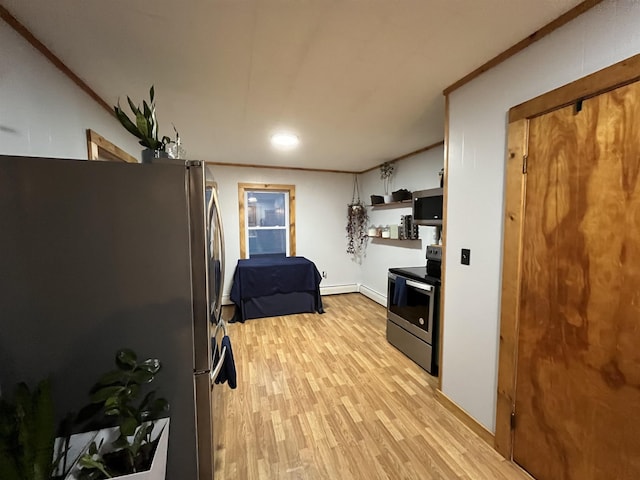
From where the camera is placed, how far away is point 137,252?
3.54ft

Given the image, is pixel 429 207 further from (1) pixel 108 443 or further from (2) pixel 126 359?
(1) pixel 108 443

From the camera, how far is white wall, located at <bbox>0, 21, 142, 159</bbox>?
3.93 feet

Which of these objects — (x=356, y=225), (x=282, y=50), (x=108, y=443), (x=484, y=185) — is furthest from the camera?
(x=356, y=225)

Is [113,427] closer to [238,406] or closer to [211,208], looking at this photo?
[211,208]

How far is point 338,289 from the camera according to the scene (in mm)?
5059

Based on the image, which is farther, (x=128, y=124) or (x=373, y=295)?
(x=373, y=295)

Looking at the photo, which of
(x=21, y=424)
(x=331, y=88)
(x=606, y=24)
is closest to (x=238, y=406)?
(x=21, y=424)

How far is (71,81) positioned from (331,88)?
1.62m

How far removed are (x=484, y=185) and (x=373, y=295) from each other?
3.29m

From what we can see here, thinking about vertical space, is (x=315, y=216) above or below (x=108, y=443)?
above

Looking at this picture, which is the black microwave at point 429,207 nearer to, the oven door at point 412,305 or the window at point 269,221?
Answer: the oven door at point 412,305

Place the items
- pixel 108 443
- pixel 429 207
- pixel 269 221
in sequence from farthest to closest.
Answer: pixel 269 221, pixel 429 207, pixel 108 443

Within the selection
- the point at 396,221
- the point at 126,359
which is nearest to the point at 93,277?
the point at 126,359

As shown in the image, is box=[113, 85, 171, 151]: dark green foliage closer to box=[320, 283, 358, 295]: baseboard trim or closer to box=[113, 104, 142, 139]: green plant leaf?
box=[113, 104, 142, 139]: green plant leaf
